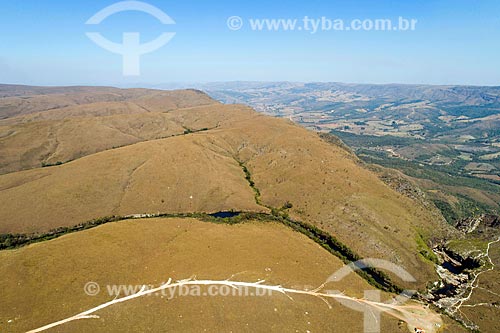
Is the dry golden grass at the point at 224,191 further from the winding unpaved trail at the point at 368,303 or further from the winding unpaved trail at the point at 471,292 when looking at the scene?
Answer: the winding unpaved trail at the point at 368,303

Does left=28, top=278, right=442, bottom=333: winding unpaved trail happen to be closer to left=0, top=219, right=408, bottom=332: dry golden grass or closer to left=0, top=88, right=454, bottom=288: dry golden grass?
left=0, top=219, right=408, bottom=332: dry golden grass

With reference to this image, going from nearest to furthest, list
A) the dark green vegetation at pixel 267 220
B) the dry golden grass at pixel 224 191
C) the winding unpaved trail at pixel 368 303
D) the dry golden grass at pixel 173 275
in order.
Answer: the dry golden grass at pixel 173 275, the winding unpaved trail at pixel 368 303, the dark green vegetation at pixel 267 220, the dry golden grass at pixel 224 191

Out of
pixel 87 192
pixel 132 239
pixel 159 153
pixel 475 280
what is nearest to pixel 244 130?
pixel 159 153

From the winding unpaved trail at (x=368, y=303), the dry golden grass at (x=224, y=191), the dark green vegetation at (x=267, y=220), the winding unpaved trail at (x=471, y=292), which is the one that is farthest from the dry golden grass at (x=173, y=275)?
the winding unpaved trail at (x=471, y=292)

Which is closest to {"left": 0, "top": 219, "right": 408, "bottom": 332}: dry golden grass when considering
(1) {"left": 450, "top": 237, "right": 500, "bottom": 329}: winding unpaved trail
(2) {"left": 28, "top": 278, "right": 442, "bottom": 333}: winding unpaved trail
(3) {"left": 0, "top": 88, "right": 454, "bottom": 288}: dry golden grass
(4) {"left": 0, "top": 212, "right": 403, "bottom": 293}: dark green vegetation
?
(2) {"left": 28, "top": 278, "right": 442, "bottom": 333}: winding unpaved trail

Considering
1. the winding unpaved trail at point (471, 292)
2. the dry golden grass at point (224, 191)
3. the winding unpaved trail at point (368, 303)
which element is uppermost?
the dry golden grass at point (224, 191)

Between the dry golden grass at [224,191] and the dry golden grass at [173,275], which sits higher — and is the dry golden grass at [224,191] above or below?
above

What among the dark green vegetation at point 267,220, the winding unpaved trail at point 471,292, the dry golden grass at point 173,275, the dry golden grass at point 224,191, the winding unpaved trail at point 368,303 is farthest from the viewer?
the dry golden grass at point 224,191

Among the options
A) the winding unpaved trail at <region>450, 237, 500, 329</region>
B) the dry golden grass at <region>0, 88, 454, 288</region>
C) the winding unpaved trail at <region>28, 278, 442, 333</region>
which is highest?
the dry golden grass at <region>0, 88, 454, 288</region>

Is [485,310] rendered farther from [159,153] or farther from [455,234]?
[159,153]
